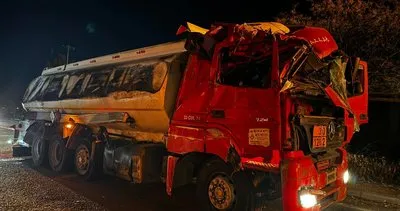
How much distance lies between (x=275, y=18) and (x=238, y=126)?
23.3ft

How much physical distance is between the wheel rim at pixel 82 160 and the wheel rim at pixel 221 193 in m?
4.24

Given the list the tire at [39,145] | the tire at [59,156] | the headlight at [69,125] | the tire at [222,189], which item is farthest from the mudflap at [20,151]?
the tire at [222,189]

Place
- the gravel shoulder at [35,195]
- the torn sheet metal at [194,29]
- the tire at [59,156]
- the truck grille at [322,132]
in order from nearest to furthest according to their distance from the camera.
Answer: the truck grille at [322,132]
the torn sheet metal at [194,29]
the gravel shoulder at [35,195]
the tire at [59,156]

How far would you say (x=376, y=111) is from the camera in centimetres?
1011

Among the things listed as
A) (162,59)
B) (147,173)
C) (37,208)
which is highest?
(162,59)

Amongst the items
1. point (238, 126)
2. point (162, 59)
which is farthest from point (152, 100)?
point (238, 126)

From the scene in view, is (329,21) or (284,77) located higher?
(329,21)

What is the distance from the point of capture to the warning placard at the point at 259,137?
4750 mm

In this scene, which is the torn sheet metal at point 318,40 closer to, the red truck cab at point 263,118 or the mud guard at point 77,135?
the red truck cab at point 263,118

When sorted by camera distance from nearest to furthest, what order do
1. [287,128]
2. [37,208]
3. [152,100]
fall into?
[287,128]
[37,208]
[152,100]

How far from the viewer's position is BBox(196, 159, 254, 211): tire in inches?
204

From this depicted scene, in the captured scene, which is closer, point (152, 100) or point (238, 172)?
point (238, 172)

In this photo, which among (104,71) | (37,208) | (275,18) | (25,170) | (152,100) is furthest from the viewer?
(275,18)

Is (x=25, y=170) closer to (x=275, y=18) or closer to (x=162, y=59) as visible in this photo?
(x=162, y=59)
